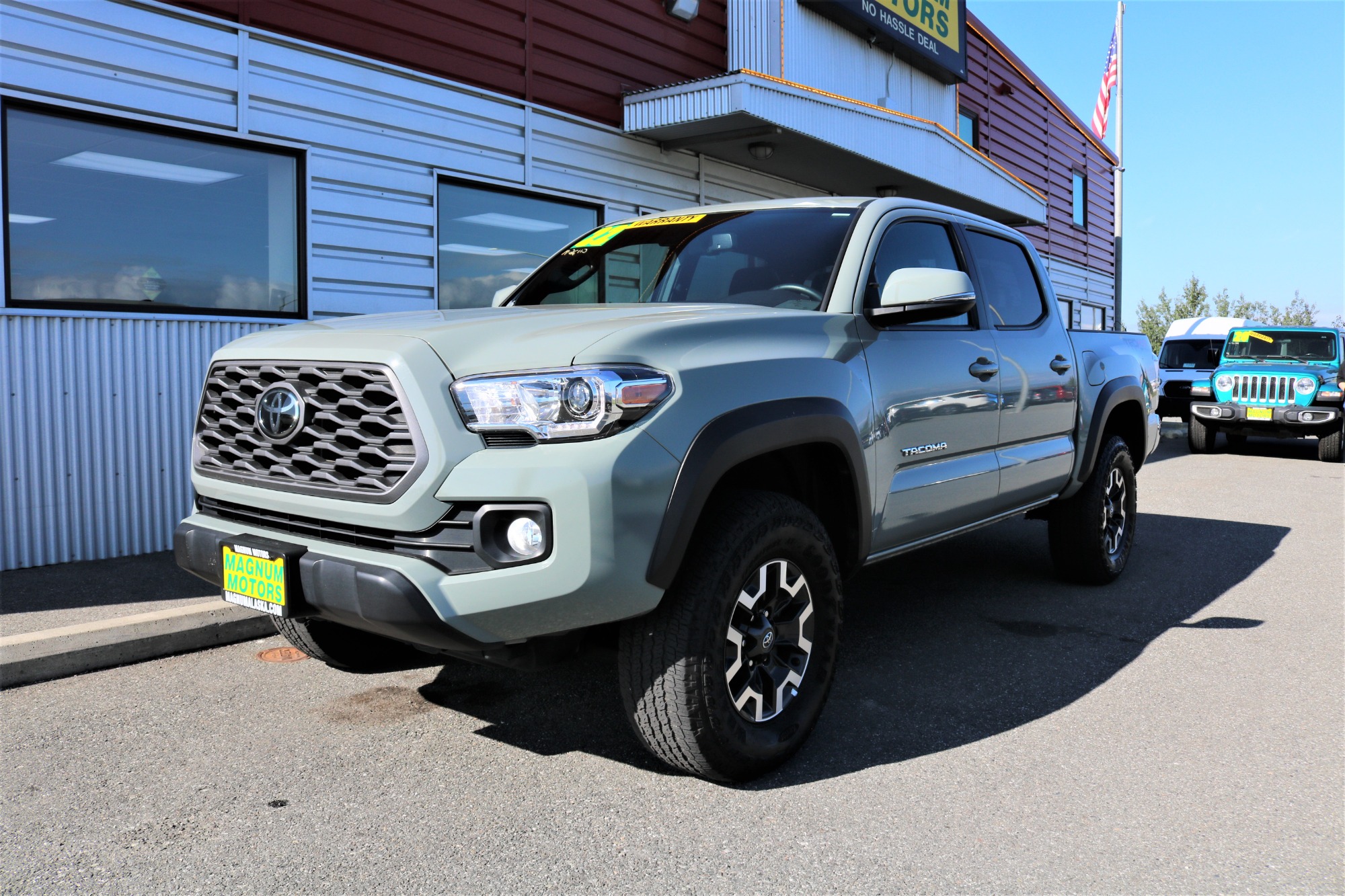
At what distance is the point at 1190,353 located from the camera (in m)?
19.0

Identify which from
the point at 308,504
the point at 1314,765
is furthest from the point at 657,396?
the point at 1314,765

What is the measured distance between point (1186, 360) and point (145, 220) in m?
18.2

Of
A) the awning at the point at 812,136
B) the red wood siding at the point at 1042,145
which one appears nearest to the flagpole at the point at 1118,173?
the red wood siding at the point at 1042,145

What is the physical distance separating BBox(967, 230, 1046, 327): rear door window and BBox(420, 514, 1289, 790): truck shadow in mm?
1530

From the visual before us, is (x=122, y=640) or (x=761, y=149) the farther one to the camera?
(x=761, y=149)

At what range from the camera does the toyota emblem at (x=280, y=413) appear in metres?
2.94

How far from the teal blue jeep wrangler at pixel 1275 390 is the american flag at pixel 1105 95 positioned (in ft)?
25.8

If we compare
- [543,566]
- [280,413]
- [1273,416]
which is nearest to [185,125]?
[280,413]

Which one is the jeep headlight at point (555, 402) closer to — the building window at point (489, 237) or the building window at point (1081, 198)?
the building window at point (489, 237)

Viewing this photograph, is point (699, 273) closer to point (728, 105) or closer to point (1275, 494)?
point (728, 105)

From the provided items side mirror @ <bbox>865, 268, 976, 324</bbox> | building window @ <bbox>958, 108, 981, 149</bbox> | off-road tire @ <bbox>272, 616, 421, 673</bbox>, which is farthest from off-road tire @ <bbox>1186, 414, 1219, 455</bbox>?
off-road tire @ <bbox>272, 616, 421, 673</bbox>

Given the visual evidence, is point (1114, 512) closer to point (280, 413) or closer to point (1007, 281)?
point (1007, 281)

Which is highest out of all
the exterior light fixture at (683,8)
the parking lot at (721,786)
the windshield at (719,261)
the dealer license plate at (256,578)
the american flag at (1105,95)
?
the american flag at (1105,95)

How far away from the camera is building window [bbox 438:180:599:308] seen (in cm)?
830
